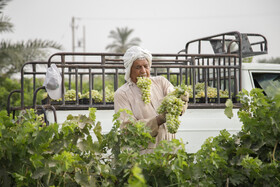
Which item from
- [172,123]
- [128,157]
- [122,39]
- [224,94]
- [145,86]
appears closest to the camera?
[128,157]

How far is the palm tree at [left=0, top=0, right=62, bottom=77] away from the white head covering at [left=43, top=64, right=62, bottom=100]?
30.0 feet

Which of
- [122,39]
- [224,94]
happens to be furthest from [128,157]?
[122,39]

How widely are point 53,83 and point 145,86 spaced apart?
257cm

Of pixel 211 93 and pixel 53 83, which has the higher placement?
pixel 53 83

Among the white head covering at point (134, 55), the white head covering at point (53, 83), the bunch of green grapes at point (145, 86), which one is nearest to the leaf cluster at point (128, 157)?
the bunch of green grapes at point (145, 86)

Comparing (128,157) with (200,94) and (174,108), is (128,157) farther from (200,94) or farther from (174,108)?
(200,94)

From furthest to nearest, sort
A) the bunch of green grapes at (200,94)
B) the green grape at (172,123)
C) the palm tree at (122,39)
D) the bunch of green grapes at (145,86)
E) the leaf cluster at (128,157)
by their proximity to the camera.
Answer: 1. the palm tree at (122,39)
2. the bunch of green grapes at (200,94)
3. the bunch of green grapes at (145,86)
4. the green grape at (172,123)
5. the leaf cluster at (128,157)

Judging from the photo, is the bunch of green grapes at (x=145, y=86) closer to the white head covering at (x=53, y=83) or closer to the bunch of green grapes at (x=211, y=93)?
the white head covering at (x=53, y=83)

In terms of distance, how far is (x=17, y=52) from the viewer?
14.0 m

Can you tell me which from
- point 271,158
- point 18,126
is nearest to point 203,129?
point 271,158

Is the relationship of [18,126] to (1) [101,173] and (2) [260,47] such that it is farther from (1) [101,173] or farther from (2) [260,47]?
(2) [260,47]

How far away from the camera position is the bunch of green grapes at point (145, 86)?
9.09 feet

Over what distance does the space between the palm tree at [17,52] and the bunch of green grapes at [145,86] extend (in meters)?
11.8

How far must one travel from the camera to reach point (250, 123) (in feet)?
6.66
